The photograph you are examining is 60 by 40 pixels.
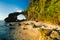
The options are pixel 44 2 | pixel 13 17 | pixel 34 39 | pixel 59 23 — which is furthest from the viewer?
pixel 13 17

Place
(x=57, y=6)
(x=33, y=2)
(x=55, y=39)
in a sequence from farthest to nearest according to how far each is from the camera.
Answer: (x=33, y=2) → (x=57, y=6) → (x=55, y=39)

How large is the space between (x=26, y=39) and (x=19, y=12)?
318 ft

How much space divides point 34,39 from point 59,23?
18.7m

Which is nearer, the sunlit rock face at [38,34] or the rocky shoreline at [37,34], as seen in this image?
the sunlit rock face at [38,34]

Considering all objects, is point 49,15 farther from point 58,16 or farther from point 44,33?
point 44,33

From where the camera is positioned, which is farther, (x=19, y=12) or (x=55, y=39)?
(x=19, y=12)

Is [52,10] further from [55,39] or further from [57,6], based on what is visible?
[55,39]

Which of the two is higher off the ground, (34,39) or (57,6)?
(57,6)

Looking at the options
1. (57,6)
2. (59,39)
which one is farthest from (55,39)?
(57,6)

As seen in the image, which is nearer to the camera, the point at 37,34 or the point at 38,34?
the point at 38,34

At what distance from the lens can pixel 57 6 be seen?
46250 millimetres

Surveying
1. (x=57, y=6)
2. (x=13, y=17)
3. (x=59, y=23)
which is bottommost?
(x=13, y=17)

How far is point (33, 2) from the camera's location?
85.9 metres

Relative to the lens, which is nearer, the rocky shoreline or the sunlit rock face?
the sunlit rock face
